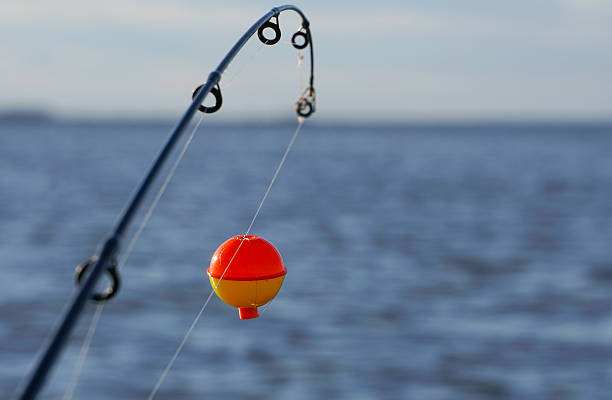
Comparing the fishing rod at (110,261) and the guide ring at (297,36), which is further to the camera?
the guide ring at (297,36)

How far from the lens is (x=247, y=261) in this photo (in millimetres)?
5004

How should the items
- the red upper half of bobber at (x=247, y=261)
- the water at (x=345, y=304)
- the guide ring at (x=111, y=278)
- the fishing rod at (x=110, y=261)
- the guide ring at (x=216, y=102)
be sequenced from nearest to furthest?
1. the fishing rod at (x=110, y=261)
2. the guide ring at (x=111, y=278)
3. the guide ring at (x=216, y=102)
4. the red upper half of bobber at (x=247, y=261)
5. the water at (x=345, y=304)

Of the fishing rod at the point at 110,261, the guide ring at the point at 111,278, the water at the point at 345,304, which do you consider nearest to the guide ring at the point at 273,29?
the fishing rod at the point at 110,261

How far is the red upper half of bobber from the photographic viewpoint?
4973mm

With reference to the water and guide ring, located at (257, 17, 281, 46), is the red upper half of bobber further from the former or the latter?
the water

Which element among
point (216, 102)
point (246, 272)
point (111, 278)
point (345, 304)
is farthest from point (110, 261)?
point (345, 304)

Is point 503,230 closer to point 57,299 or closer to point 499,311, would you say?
point 499,311

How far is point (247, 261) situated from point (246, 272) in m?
0.08

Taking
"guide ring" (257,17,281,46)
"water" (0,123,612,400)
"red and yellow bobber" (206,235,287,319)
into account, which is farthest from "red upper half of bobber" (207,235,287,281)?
"water" (0,123,612,400)

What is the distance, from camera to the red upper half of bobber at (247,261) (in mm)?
4973

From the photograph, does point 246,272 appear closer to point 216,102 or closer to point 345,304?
point 216,102

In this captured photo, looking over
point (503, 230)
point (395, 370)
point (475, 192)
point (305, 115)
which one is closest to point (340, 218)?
point (503, 230)

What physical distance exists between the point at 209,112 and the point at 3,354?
14.3m

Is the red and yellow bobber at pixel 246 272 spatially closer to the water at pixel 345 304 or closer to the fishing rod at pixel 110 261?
the fishing rod at pixel 110 261
